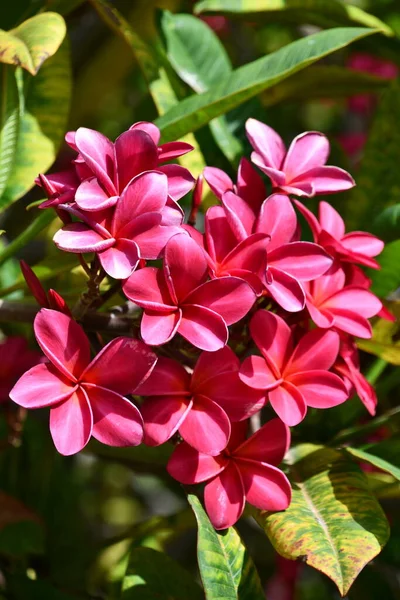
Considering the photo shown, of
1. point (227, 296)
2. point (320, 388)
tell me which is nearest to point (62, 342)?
point (227, 296)

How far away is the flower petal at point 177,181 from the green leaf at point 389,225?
1.17ft

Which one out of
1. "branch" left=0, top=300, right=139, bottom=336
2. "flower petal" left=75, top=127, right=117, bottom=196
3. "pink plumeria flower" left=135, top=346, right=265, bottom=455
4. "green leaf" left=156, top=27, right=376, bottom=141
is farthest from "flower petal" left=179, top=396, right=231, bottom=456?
"green leaf" left=156, top=27, right=376, bottom=141

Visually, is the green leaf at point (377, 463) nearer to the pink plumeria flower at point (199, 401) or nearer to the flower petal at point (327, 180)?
the pink plumeria flower at point (199, 401)

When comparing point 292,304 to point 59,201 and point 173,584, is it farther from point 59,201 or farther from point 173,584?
point 173,584

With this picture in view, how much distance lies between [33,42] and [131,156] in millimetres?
185

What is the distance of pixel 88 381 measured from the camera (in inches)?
25.5

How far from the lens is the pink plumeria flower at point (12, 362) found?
99cm

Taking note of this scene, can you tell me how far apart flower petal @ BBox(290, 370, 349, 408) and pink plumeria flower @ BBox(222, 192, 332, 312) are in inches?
3.1

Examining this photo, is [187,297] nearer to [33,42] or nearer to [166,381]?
[166,381]

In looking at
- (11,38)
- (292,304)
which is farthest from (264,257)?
(11,38)

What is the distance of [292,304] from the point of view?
26.9 inches

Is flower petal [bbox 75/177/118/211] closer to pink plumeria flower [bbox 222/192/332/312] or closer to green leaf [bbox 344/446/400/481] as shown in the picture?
pink plumeria flower [bbox 222/192/332/312]

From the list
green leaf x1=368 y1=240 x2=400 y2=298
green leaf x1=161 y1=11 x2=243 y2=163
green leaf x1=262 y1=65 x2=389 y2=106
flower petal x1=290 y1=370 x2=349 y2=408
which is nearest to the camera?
flower petal x1=290 y1=370 x2=349 y2=408

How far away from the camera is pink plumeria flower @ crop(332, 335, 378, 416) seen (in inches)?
30.4
